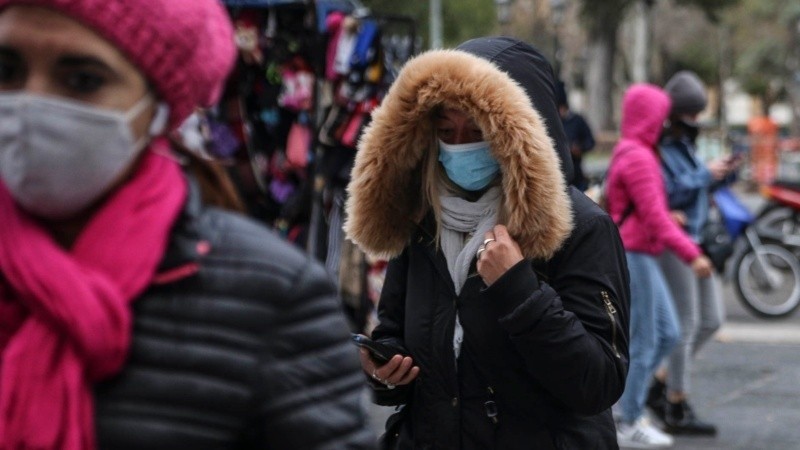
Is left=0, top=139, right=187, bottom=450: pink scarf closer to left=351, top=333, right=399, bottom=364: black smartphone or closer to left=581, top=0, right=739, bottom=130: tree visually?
left=351, top=333, right=399, bottom=364: black smartphone

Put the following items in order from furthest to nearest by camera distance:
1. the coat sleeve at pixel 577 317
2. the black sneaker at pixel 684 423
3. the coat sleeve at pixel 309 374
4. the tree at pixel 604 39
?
the tree at pixel 604 39, the black sneaker at pixel 684 423, the coat sleeve at pixel 577 317, the coat sleeve at pixel 309 374

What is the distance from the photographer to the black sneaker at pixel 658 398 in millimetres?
7383

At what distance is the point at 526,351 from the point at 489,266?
209 mm

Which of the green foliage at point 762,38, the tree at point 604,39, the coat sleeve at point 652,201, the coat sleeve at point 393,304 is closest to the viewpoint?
the coat sleeve at point 393,304

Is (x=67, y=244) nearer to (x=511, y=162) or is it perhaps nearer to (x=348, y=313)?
(x=511, y=162)

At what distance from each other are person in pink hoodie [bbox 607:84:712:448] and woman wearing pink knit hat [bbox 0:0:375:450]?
481 cm

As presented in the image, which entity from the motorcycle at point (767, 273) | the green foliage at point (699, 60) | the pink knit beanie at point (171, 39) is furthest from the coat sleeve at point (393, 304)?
the green foliage at point (699, 60)

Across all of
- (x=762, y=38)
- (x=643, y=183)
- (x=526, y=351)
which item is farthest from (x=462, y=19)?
(x=526, y=351)

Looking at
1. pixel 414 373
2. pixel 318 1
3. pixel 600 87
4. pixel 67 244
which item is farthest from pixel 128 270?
pixel 600 87

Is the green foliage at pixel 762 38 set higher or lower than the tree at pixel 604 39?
lower

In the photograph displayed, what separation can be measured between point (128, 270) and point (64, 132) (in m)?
0.19

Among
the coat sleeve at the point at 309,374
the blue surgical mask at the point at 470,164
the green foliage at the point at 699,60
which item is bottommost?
the green foliage at the point at 699,60

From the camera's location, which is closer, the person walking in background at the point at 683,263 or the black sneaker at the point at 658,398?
the person walking in background at the point at 683,263

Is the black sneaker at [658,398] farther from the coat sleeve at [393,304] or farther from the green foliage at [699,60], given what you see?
the green foliage at [699,60]
